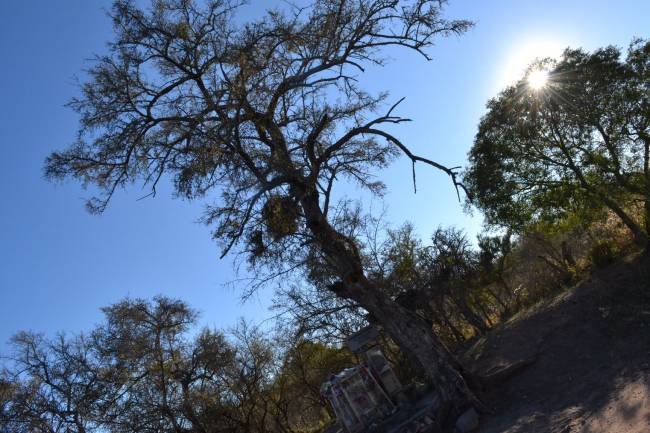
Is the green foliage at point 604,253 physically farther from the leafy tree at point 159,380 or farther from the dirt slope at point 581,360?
the leafy tree at point 159,380

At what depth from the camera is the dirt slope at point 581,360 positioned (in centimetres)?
699

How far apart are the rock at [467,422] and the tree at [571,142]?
25.0 feet

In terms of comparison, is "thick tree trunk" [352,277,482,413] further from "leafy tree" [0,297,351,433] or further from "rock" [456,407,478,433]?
"leafy tree" [0,297,351,433]

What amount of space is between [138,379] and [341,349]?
30.5ft

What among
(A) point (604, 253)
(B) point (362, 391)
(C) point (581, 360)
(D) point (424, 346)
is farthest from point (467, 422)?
(A) point (604, 253)

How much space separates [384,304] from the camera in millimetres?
10094

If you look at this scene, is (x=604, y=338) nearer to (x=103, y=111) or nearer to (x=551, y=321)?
(x=551, y=321)

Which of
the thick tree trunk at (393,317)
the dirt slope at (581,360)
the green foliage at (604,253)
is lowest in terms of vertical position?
the dirt slope at (581,360)

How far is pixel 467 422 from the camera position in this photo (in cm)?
893

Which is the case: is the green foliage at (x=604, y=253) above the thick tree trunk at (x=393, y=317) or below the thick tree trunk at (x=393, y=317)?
below

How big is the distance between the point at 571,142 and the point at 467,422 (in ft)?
30.3

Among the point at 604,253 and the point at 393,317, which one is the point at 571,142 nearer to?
the point at 604,253

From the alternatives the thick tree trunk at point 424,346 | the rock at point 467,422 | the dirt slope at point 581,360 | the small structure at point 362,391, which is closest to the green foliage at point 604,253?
the dirt slope at point 581,360

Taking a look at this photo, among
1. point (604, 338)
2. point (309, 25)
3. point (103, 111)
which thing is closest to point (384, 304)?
point (604, 338)
